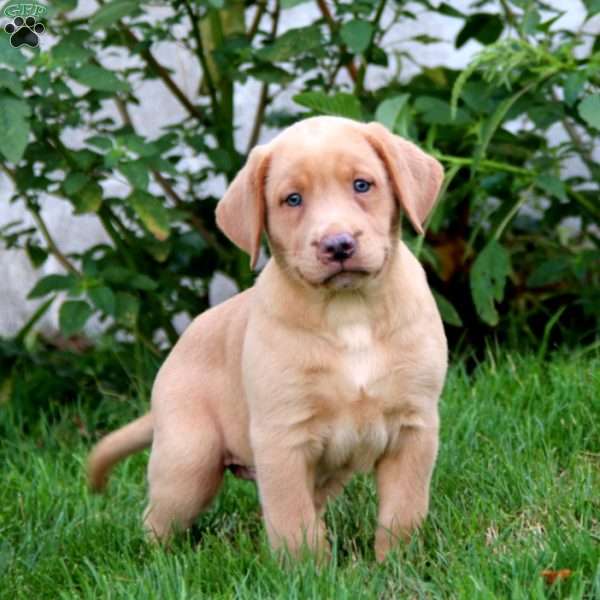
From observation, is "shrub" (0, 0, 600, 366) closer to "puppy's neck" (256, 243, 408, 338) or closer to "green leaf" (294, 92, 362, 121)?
"green leaf" (294, 92, 362, 121)

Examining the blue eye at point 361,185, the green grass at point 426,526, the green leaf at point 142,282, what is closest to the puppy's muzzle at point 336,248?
the blue eye at point 361,185

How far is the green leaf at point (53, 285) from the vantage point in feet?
14.8

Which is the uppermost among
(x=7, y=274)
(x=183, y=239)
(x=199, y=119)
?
(x=199, y=119)

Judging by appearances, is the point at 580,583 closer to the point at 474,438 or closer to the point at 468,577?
the point at 468,577

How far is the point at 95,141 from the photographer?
425 cm

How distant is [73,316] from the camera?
4.35 m

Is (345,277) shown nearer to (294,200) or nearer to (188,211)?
(294,200)

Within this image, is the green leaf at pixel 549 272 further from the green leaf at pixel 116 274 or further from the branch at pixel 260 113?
the green leaf at pixel 116 274

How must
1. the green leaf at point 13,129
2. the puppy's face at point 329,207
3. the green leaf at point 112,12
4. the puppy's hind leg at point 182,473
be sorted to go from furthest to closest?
1. the green leaf at point 112,12
2. the green leaf at point 13,129
3. the puppy's hind leg at point 182,473
4. the puppy's face at point 329,207

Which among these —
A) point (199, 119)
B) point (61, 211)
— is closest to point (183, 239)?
point (199, 119)

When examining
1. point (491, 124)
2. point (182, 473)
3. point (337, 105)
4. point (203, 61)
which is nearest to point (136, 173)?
point (337, 105)

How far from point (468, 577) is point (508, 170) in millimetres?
2099

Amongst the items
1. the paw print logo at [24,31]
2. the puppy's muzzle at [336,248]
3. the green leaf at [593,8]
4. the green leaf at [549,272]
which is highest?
the paw print logo at [24,31]

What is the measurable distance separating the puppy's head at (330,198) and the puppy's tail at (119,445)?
31.3 inches
